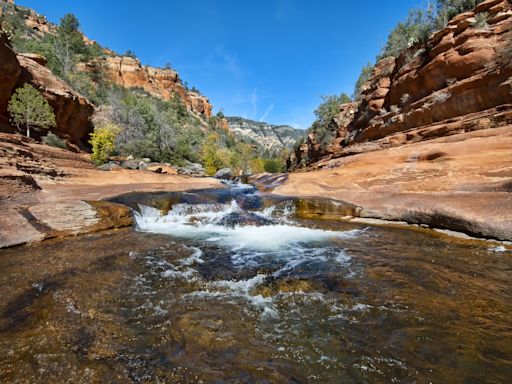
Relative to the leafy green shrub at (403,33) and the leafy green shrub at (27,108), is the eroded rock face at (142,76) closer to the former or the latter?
the leafy green shrub at (27,108)

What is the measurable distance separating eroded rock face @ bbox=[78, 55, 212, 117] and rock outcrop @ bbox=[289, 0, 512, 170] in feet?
214

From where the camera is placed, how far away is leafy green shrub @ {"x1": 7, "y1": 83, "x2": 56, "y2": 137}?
22.9 m

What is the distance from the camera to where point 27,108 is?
910 inches

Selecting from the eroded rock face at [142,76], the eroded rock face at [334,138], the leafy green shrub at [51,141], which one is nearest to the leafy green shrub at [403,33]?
the eroded rock face at [334,138]

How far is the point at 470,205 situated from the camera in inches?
388

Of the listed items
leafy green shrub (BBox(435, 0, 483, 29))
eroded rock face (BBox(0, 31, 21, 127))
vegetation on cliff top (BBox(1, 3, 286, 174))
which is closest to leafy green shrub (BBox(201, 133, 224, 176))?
vegetation on cliff top (BBox(1, 3, 286, 174))

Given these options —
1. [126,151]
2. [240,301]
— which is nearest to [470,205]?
[240,301]

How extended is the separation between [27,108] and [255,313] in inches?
1084

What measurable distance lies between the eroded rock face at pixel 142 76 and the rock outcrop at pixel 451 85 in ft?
214

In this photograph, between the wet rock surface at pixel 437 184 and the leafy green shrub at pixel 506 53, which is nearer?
the wet rock surface at pixel 437 184

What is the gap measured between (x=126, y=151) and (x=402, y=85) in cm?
3051

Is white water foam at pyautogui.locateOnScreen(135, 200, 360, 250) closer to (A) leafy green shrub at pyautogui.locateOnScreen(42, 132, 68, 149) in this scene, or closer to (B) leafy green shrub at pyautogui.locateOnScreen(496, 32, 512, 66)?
(B) leafy green shrub at pyautogui.locateOnScreen(496, 32, 512, 66)

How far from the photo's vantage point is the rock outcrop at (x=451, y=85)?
1624 cm

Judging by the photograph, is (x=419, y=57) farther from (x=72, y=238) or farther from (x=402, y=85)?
(x=72, y=238)
